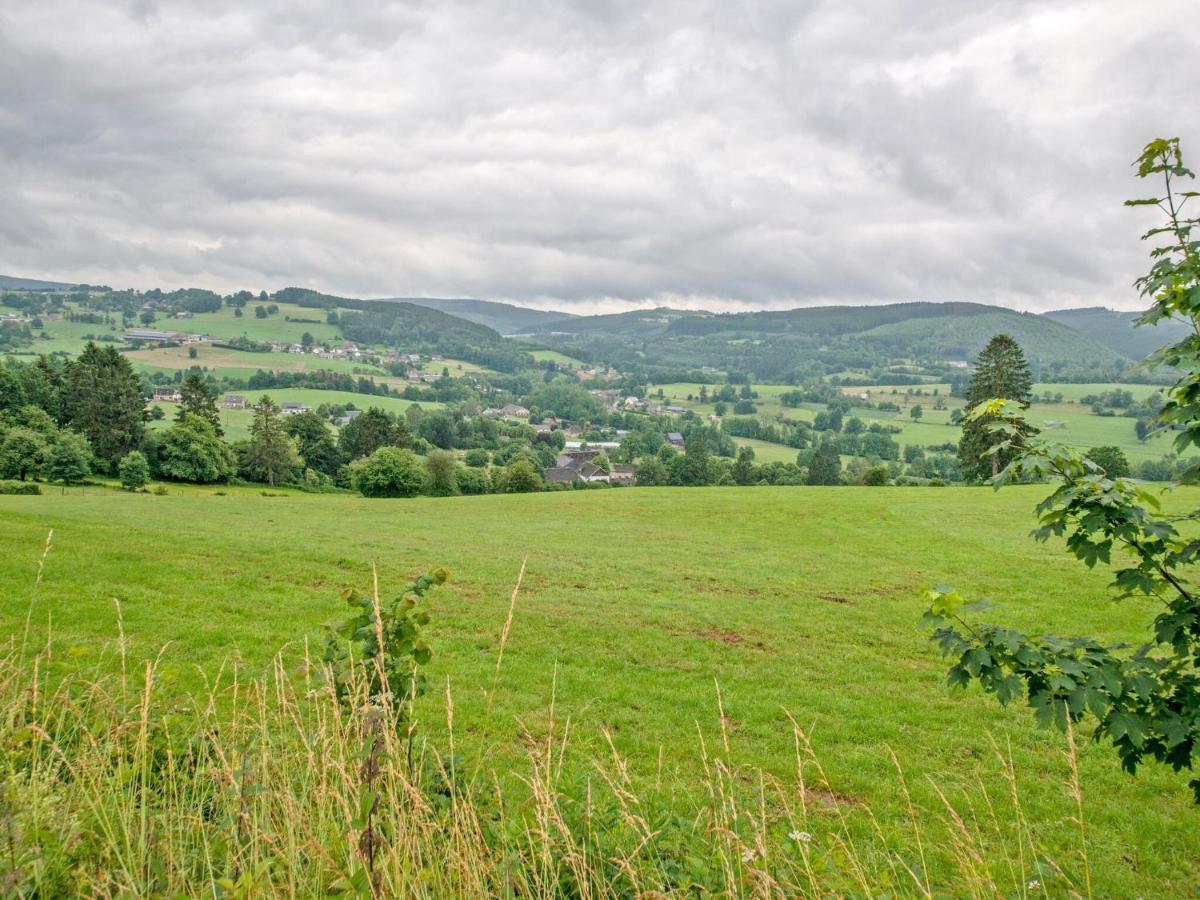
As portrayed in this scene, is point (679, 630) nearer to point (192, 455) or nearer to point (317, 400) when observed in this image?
point (192, 455)

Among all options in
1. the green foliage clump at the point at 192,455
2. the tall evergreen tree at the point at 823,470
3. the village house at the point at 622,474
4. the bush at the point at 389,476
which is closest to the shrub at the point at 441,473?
the bush at the point at 389,476

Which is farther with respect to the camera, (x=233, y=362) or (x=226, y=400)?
(x=233, y=362)

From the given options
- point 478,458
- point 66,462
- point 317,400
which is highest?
point 317,400

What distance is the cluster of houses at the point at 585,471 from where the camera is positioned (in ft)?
298

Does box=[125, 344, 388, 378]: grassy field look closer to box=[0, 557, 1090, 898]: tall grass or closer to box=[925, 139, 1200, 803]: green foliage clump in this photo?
box=[0, 557, 1090, 898]: tall grass

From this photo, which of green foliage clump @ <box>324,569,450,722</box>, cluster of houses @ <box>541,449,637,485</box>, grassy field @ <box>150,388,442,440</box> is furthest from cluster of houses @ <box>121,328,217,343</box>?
green foliage clump @ <box>324,569,450,722</box>

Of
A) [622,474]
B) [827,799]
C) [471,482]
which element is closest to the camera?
[827,799]

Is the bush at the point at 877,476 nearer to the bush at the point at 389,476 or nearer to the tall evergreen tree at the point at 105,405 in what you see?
the bush at the point at 389,476

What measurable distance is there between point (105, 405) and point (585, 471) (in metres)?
56.4

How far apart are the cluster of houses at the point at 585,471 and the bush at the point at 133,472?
43774 millimetres

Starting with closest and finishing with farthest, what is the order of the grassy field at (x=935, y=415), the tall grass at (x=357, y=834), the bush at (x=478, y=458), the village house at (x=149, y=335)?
the tall grass at (x=357, y=834)
the grassy field at (x=935, y=415)
the bush at (x=478, y=458)
the village house at (x=149, y=335)

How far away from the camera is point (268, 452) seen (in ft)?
218

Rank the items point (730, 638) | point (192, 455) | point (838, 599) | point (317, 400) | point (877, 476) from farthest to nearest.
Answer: point (317, 400), point (192, 455), point (877, 476), point (838, 599), point (730, 638)

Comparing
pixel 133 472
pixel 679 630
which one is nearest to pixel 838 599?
pixel 679 630
